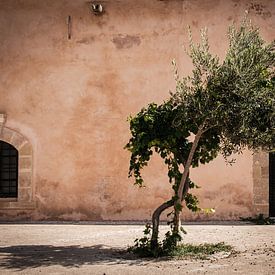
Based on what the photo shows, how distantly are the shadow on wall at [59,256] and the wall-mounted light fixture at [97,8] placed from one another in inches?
267

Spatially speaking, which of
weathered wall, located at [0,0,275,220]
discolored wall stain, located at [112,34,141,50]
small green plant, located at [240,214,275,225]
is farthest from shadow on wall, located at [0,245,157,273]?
discolored wall stain, located at [112,34,141,50]

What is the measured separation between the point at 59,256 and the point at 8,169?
21.0 feet

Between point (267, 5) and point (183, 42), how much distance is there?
7.55ft

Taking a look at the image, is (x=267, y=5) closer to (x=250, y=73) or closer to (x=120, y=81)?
(x=120, y=81)

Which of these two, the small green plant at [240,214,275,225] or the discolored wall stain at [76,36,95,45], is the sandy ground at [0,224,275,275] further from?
the discolored wall stain at [76,36,95,45]

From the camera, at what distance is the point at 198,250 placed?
763cm

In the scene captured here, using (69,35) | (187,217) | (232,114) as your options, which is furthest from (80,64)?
(232,114)

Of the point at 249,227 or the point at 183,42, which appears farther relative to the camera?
the point at 183,42

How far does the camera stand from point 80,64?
13.1 m

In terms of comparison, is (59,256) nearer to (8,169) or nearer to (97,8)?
(8,169)

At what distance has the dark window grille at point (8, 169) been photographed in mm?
13164

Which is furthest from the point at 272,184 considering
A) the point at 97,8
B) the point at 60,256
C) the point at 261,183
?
the point at 60,256

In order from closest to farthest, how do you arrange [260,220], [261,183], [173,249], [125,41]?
[173,249] < [260,220] < [261,183] < [125,41]

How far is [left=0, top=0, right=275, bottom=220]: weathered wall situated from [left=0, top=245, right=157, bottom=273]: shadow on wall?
14.7 ft
